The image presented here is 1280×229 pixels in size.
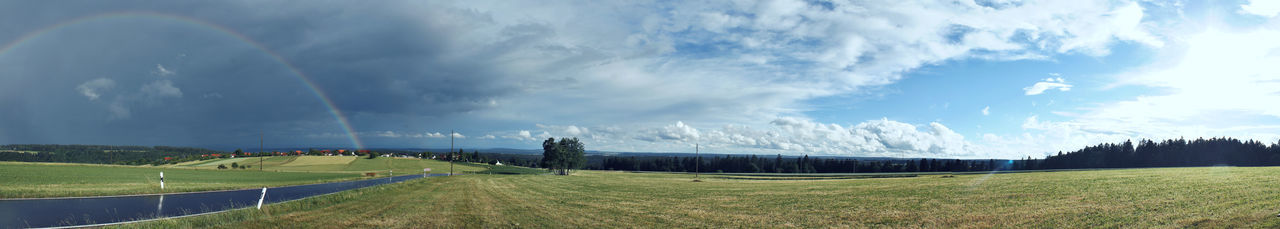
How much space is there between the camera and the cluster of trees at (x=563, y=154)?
96.1m

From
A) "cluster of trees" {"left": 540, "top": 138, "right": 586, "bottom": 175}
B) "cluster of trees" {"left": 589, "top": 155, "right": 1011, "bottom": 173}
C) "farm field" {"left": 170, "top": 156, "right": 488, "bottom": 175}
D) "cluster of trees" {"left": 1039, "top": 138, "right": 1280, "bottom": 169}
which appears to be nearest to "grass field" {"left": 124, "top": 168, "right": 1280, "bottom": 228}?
"cluster of trees" {"left": 540, "top": 138, "right": 586, "bottom": 175}

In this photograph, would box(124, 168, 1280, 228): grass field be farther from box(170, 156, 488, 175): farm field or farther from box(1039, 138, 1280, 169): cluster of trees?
box(1039, 138, 1280, 169): cluster of trees

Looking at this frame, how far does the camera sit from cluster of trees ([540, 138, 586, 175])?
315ft

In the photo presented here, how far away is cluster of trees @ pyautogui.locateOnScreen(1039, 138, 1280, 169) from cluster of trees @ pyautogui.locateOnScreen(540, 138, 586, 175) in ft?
364

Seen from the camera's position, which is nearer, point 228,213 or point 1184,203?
point 1184,203

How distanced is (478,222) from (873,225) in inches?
477

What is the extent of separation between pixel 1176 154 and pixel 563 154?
124 m

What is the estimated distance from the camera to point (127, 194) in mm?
30938

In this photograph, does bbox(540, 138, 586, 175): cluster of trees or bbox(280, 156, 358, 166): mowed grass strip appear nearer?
bbox(540, 138, 586, 175): cluster of trees

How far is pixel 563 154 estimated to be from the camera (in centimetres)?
9625

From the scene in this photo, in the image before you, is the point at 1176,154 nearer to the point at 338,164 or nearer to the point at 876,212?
the point at 876,212

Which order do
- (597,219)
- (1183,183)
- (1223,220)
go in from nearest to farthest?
1. (1223,220)
2. (597,219)
3. (1183,183)

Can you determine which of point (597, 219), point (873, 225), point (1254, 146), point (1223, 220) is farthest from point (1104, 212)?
point (1254, 146)

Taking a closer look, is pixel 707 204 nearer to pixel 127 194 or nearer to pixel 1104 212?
pixel 1104 212
